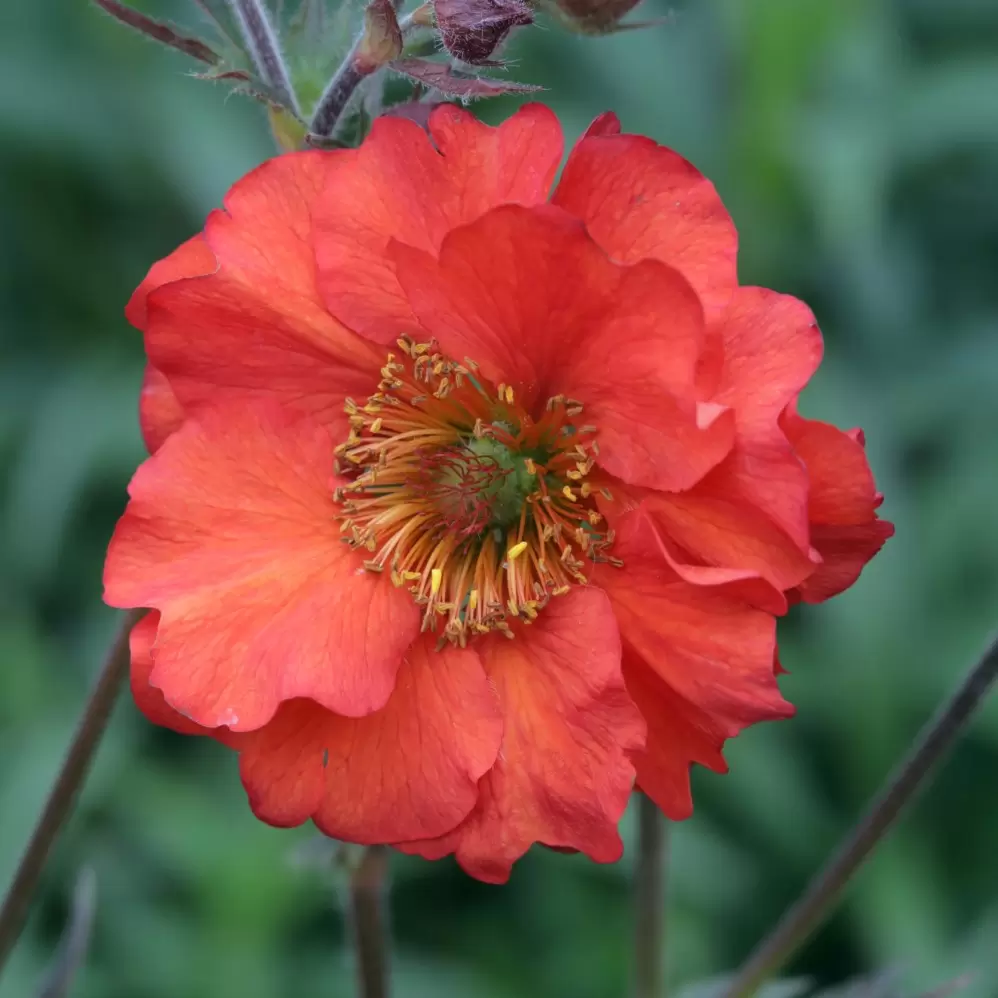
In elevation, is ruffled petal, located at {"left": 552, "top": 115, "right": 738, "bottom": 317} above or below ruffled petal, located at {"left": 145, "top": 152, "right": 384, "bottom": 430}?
above

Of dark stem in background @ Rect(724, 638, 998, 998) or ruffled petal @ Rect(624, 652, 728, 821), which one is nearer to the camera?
ruffled petal @ Rect(624, 652, 728, 821)

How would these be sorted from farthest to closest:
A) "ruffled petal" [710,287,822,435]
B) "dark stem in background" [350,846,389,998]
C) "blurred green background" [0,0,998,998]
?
"blurred green background" [0,0,998,998] < "dark stem in background" [350,846,389,998] < "ruffled petal" [710,287,822,435]

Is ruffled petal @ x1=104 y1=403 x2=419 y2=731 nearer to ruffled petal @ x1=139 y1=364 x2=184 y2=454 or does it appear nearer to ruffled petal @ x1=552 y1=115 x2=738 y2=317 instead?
ruffled petal @ x1=139 y1=364 x2=184 y2=454

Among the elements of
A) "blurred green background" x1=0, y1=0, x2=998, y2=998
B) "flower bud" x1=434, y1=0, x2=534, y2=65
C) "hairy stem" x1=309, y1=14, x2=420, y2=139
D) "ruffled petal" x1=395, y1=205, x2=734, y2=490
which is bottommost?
"blurred green background" x1=0, y1=0, x2=998, y2=998

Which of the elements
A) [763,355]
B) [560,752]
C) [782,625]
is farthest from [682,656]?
[782,625]

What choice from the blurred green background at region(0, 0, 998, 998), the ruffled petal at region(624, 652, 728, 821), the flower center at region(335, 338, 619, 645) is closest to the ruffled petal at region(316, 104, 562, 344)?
the flower center at region(335, 338, 619, 645)

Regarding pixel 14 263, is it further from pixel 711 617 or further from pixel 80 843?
pixel 711 617
